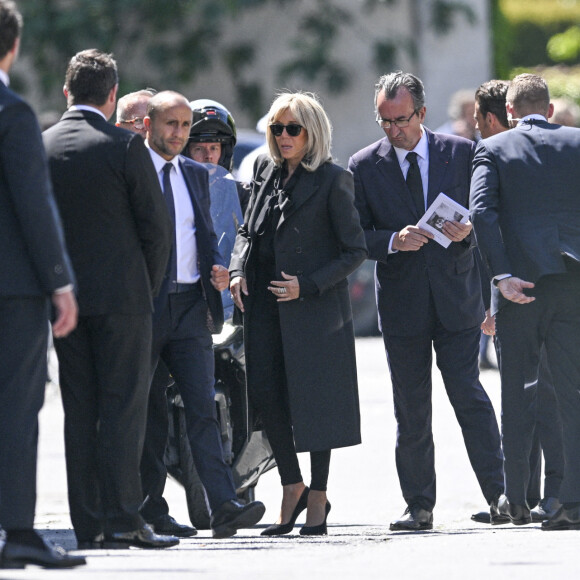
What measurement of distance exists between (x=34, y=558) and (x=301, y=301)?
217 cm

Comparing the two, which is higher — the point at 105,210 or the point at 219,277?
the point at 105,210

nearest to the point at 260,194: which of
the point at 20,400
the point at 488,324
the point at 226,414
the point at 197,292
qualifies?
the point at 197,292

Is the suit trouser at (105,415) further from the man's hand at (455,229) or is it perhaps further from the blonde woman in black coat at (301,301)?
the man's hand at (455,229)

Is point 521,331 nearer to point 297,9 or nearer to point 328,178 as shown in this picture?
point 328,178

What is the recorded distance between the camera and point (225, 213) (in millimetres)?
7520

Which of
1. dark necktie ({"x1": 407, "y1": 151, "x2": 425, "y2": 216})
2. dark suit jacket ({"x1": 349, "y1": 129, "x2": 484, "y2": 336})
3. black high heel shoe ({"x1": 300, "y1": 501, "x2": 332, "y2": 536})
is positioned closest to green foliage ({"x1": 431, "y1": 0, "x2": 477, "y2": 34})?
dark suit jacket ({"x1": 349, "y1": 129, "x2": 484, "y2": 336})

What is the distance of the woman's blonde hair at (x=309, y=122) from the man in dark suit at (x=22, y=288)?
5.75 feet

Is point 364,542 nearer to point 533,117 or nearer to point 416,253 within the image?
point 416,253

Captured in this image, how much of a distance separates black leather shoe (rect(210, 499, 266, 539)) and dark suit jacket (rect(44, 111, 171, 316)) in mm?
1056

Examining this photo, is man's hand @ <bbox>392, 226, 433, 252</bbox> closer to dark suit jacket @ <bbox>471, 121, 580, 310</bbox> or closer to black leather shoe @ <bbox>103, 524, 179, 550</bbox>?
dark suit jacket @ <bbox>471, 121, 580, 310</bbox>

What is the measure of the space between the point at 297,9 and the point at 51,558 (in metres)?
18.7

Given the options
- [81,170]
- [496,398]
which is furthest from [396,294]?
[496,398]

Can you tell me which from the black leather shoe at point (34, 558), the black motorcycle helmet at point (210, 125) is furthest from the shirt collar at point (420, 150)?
the black leather shoe at point (34, 558)

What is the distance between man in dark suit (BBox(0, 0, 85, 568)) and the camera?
17.4ft
